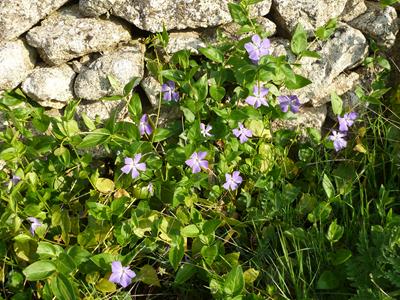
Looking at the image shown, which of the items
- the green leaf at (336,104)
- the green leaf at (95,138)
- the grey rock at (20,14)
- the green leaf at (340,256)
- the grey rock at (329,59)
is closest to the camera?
the green leaf at (340,256)

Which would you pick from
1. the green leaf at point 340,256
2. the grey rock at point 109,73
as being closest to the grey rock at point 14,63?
the grey rock at point 109,73

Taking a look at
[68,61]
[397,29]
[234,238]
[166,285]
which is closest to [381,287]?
[234,238]

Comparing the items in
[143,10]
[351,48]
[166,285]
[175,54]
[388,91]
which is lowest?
[166,285]

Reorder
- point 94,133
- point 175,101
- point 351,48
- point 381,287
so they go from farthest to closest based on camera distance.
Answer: point 351,48
point 175,101
point 94,133
point 381,287

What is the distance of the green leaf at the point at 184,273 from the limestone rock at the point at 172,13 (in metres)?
1.02

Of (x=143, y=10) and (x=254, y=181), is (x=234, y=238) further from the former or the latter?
(x=143, y=10)

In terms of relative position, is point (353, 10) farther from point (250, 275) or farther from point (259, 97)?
point (250, 275)

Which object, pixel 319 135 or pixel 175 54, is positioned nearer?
pixel 175 54

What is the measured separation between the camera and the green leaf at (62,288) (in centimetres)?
233

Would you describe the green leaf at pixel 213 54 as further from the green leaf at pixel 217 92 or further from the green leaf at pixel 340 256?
the green leaf at pixel 340 256

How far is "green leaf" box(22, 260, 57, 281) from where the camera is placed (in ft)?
7.63

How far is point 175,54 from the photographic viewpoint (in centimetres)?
277

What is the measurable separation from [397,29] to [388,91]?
0.30 metres

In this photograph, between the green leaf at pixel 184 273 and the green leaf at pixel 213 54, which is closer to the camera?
the green leaf at pixel 184 273
